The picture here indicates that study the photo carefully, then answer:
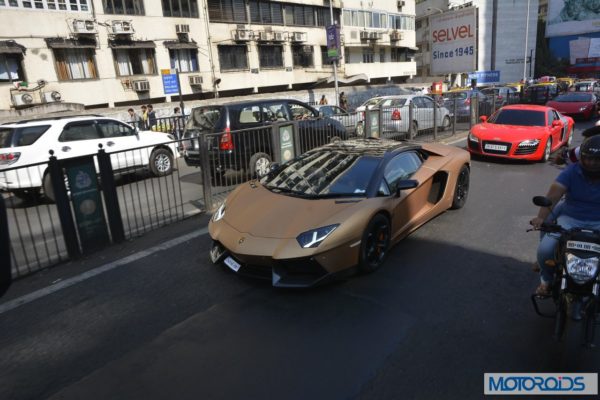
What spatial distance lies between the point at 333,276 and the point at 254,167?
4188 millimetres

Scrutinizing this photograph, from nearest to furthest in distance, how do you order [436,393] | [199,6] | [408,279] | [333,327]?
[436,393] → [333,327] → [408,279] → [199,6]

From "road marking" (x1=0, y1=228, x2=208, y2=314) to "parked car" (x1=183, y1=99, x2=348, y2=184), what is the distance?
1716 millimetres

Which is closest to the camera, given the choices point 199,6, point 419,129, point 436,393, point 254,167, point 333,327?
point 436,393

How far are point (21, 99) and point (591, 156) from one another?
2516 centimetres

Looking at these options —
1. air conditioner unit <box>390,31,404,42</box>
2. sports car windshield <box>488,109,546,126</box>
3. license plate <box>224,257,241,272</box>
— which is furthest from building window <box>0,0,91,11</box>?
air conditioner unit <box>390,31,404,42</box>

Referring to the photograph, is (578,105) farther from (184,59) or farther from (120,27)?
(120,27)

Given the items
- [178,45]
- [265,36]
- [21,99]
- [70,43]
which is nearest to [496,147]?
[21,99]

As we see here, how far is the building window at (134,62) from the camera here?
25.4m

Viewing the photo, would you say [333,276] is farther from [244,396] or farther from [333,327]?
[244,396]

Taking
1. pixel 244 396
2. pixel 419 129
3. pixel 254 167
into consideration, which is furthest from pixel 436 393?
pixel 419 129

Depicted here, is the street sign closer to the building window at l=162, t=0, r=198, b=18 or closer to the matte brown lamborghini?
the building window at l=162, t=0, r=198, b=18

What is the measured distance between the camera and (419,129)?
1391cm

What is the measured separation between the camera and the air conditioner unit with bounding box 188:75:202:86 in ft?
92.8

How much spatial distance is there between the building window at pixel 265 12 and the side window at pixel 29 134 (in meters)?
26.2
